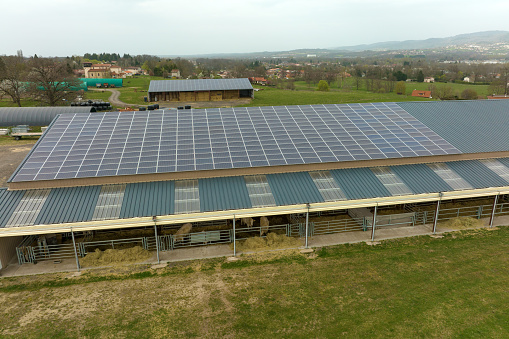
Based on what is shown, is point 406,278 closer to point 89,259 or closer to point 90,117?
point 89,259

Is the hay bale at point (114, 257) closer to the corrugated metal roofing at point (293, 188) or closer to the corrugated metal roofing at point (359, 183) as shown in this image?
the corrugated metal roofing at point (293, 188)

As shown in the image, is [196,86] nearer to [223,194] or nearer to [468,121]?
[468,121]

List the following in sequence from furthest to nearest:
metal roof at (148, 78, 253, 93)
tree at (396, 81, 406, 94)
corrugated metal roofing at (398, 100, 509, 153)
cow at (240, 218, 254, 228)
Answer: tree at (396, 81, 406, 94), metal roof at (148, 78, 253, 93), corrugated metal roofing at (398, 100, 509, 153), cow at (240, 218, 254, 228)

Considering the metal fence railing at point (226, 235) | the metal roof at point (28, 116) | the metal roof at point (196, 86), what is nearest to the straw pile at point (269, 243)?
the metal fence railing at point (226, 235)

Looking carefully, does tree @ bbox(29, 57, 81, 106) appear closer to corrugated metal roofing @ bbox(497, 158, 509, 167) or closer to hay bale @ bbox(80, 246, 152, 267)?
hay bale @ bbox(80, 246, 152, 267)

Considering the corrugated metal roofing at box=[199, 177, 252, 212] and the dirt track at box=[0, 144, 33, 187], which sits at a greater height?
the corrugated metal roofing at box=[199, 177, 252, 212]

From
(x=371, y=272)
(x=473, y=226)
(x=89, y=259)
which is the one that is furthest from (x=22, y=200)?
(x=473, y=226)

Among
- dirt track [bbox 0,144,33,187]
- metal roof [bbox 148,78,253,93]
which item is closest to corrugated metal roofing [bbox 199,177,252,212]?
dirt track [bbox 0,144,33,187]
